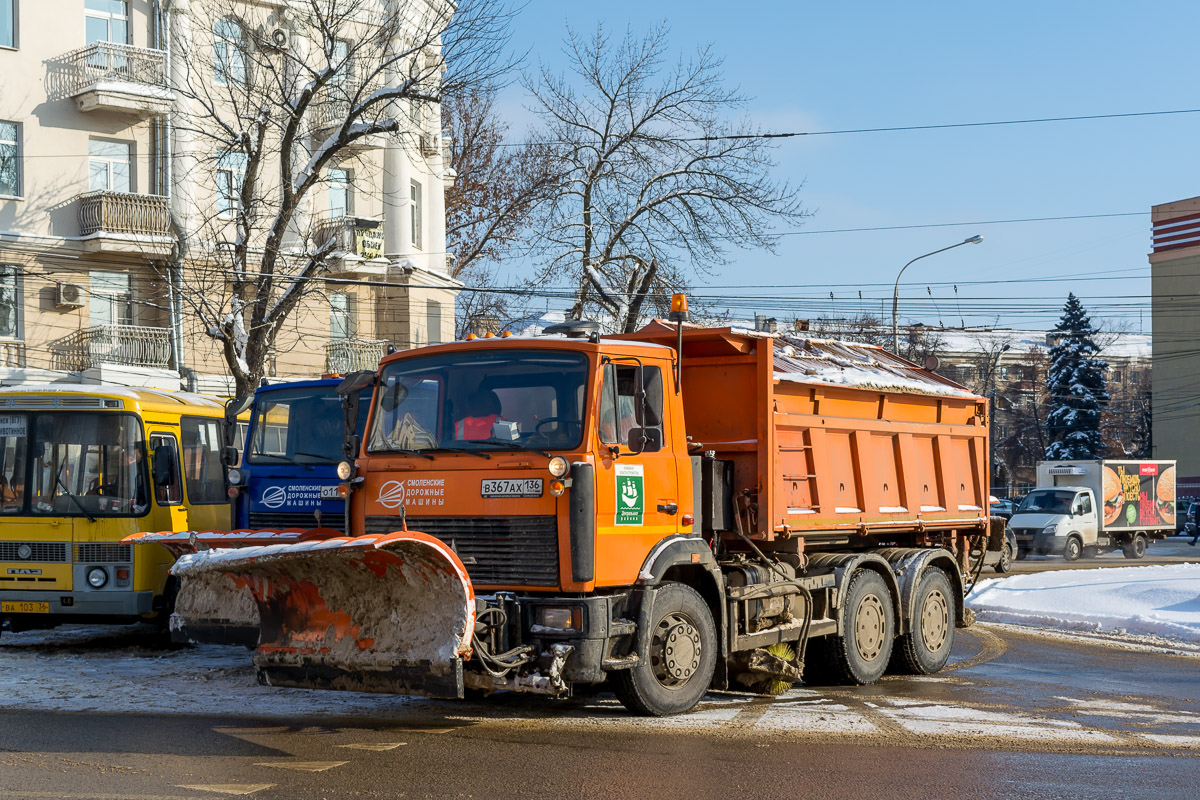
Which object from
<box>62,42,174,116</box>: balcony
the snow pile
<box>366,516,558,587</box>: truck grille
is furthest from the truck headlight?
<box>62,42,174,116</box>: balcony

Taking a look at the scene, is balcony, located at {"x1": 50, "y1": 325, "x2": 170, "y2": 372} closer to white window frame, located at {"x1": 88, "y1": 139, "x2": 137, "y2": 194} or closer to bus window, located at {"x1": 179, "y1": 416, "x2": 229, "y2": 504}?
white window frame, located at {"x1": 88, "y1": 139, "x2": 137, "y2": 194}

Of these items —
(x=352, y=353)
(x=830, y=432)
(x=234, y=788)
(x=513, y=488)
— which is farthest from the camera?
(x=352, y=353)

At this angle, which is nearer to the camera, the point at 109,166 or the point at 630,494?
the point at 630,494

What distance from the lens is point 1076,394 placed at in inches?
2675

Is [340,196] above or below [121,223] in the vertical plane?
above

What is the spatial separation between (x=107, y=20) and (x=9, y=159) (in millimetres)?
4104

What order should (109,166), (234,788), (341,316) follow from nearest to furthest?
(234,788) < (109,166) < (341,316)

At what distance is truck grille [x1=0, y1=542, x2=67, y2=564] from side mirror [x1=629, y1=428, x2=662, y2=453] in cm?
724

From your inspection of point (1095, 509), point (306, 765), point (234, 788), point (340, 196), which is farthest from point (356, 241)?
point (234, 788)

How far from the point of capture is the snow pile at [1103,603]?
1588 centimetres

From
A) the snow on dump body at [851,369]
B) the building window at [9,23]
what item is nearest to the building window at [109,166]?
the building window at [9,23]

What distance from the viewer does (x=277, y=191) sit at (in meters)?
31.5

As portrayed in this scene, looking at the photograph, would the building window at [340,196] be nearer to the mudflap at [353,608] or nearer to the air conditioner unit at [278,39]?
the air conditioner unit at [278,39]

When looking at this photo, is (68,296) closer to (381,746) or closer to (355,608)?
(355,608)
